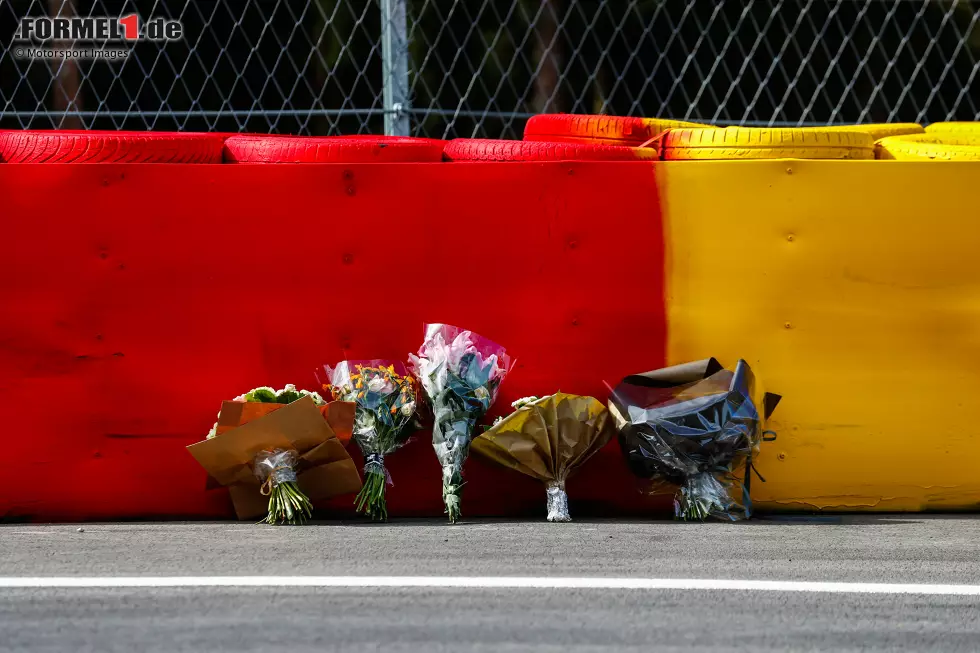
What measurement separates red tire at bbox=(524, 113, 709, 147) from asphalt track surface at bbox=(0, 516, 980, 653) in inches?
77.5

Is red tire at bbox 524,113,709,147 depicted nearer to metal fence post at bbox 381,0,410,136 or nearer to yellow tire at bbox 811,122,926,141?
metal fence post at bbox 381,0,410,136

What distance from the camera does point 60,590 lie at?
387cm

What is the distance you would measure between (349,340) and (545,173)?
3.18 ft

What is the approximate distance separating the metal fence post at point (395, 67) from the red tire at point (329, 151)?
117 cm

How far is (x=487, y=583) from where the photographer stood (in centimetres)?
395

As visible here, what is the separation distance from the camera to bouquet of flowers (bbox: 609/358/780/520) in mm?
5051

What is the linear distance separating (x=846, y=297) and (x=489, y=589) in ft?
6.97

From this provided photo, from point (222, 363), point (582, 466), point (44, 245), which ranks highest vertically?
point (44, 245)

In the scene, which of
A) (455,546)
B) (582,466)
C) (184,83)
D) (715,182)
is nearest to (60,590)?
(455,546)

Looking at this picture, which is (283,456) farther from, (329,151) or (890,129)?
(890,129)

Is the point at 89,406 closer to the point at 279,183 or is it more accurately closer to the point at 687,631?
the point at 279,183

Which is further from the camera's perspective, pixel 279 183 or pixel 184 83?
pixel 184 83

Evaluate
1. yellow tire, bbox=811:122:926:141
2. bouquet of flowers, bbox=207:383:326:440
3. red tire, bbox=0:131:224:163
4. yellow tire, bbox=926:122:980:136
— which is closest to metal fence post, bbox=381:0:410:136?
red tire, bbox=0:131:224:163

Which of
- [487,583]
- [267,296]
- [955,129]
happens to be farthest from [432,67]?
[487,583]
